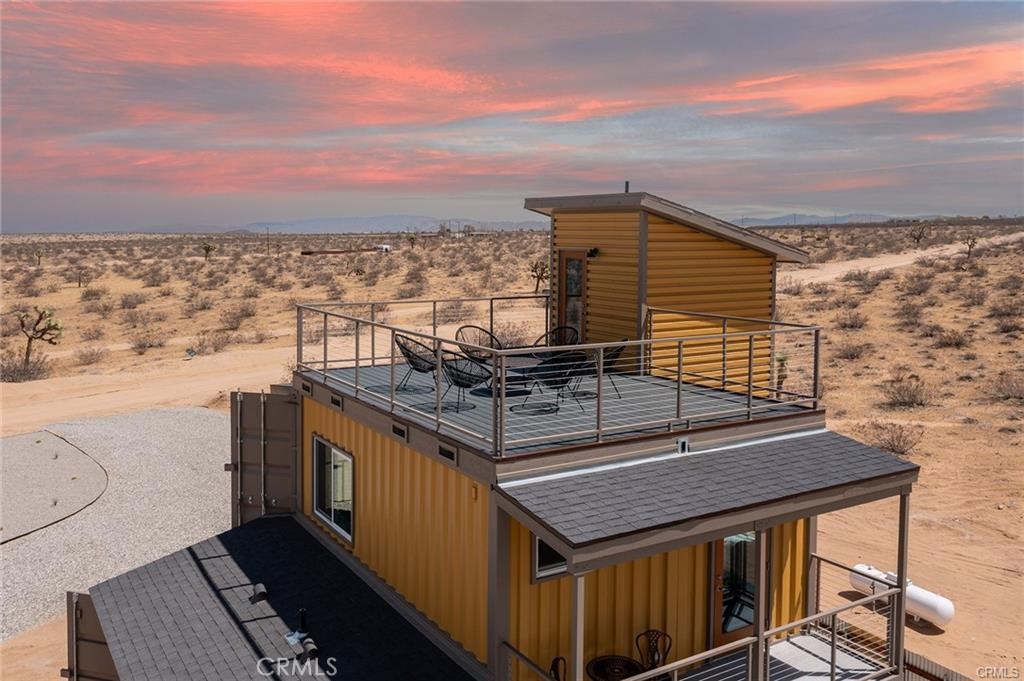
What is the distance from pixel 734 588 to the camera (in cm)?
1059

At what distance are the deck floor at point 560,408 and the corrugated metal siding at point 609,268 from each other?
4.03ft

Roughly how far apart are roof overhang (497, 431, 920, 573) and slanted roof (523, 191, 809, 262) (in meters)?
4.53

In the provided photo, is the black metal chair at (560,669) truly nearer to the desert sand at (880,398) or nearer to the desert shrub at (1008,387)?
the desert sand at (880,398)

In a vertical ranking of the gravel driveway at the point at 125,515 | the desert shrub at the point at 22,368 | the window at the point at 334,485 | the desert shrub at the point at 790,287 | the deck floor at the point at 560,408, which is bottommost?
the gravel driveway at the point at 125,515

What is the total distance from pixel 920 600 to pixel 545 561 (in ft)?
23.8

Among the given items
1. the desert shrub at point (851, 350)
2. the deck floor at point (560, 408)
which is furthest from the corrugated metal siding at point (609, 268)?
the desert shrub at point (851, 350)

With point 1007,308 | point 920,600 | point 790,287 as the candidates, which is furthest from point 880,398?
point 790,287

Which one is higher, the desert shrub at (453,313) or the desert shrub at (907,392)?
the desert shrub at (453,313)

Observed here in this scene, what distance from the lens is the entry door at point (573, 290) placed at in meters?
14.8

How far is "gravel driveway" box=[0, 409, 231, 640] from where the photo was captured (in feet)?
45.9

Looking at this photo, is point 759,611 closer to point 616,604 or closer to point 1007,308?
point 616,604

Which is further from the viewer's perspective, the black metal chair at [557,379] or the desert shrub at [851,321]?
the desert shrub at [851,321]

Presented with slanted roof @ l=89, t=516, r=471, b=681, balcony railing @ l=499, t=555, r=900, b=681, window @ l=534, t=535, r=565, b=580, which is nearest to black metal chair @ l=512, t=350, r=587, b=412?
window @ l=534, t=535, r=565, b=580

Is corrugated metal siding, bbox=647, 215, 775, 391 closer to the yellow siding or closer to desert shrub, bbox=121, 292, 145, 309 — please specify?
the yellow siding
